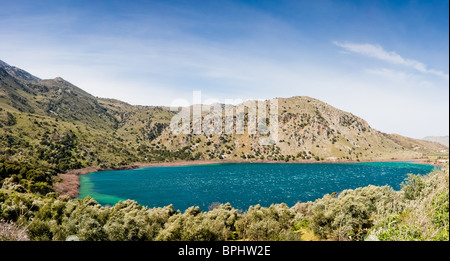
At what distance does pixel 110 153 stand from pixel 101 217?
137966 millimetres

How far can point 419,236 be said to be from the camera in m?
14.8

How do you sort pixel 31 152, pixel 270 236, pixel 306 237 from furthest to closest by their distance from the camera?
pixel 31 152
pixel 306 237
pixel 270 236

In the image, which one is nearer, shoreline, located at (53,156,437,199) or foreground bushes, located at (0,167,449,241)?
foreground bushes, located at (0,167,449,241)

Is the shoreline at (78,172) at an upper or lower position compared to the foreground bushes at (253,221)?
lower

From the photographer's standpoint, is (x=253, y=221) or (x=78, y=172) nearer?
(x=253, y=221)

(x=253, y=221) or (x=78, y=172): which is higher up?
(x=253, y=221)

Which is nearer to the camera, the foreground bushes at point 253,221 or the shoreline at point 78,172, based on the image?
the foreground bushes at point 253,221

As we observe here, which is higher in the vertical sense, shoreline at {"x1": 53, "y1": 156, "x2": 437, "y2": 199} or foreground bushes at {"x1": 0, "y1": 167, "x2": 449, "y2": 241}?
foreground bushes at {"x1": 0, "y1": 167, "x2": 449, "y2": 241}
